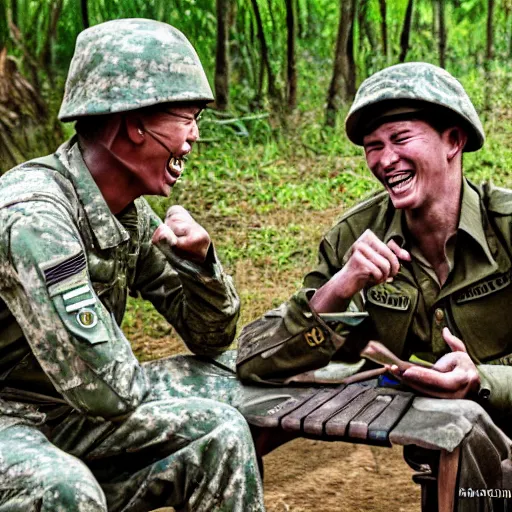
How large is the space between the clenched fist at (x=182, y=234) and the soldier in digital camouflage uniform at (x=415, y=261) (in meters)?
0.41

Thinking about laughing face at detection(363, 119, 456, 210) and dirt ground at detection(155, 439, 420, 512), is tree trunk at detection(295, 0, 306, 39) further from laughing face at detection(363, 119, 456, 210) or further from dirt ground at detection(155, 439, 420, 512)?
laughing face at detection(363, 119, 456, 210)

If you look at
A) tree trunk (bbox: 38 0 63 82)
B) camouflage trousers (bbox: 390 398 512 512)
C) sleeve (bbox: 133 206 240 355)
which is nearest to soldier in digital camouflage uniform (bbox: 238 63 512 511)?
sleeve (bbox: 133 206 240 355)

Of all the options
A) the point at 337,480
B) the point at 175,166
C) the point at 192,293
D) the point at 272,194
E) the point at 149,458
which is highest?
the point at 175,166

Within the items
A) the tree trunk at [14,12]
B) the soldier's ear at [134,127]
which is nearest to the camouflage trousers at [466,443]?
the soldier's ear at [134,127]

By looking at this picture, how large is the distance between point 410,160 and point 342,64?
4912mm

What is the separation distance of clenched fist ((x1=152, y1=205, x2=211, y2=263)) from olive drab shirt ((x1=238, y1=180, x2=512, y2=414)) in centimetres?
42

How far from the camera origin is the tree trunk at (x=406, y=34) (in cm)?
851

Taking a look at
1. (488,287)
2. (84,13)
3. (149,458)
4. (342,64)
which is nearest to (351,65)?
(342,64)

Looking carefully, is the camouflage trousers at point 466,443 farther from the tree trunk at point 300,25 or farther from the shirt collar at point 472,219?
the tree trunk at point 300,25

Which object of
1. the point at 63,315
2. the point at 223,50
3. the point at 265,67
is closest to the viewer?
the point at 63,315

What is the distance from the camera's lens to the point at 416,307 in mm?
3881

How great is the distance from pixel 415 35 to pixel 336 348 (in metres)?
5.49

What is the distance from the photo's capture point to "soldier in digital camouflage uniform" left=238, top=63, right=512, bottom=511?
3637 mm

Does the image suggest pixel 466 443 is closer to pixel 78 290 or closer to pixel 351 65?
pixel 78 290
